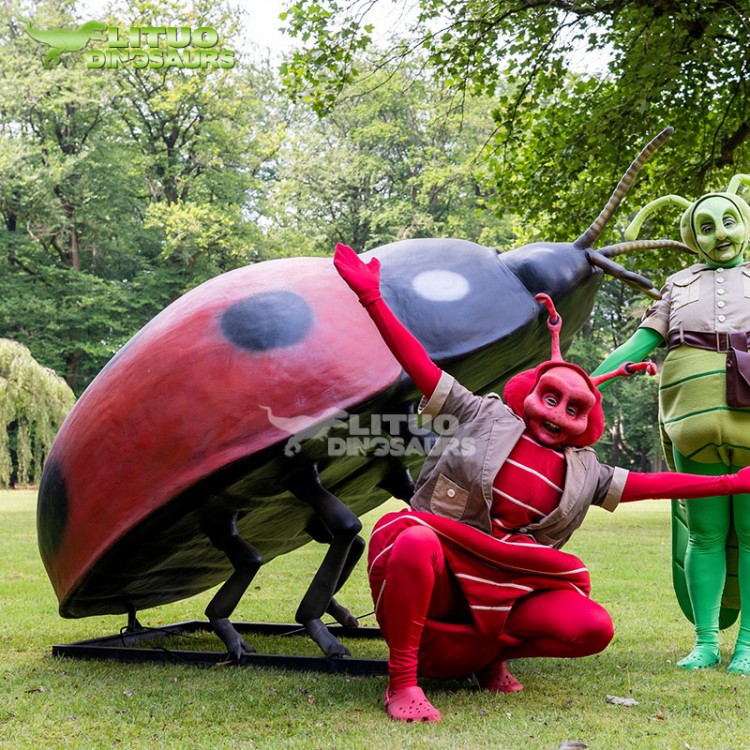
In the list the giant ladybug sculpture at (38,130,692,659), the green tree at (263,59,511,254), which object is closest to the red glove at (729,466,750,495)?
the giant ladybug sculpture at (38,130,692,659)

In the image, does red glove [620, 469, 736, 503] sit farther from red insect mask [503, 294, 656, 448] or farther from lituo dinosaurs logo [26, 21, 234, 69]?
lituo dinosaurs logo [26, 21, 234, 69]

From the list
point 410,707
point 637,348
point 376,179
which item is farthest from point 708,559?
point 376,179

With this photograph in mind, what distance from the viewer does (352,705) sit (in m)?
3.48

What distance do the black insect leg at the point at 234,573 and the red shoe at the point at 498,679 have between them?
3.63 feet

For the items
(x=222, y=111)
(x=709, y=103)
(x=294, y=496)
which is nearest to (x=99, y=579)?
(x=294, y=496)

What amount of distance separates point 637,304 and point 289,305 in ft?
98.5

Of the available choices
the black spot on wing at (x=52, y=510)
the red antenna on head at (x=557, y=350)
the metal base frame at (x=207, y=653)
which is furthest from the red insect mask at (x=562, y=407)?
the black spot on wing at (x=52, y=510)

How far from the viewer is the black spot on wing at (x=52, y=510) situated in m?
4.00

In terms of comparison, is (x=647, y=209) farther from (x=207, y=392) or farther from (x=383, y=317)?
(x=207, y=392)

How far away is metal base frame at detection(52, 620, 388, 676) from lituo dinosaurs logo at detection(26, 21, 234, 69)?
20305 mm

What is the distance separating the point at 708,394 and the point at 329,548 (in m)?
1.80

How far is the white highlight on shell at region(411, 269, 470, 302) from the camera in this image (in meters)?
3.83

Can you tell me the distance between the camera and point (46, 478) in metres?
4.19

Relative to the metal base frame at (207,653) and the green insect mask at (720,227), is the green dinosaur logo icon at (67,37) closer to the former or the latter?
the metal base frame at (207,653)
